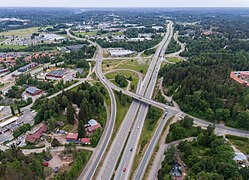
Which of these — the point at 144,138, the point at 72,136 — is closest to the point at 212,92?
the point at 144,138

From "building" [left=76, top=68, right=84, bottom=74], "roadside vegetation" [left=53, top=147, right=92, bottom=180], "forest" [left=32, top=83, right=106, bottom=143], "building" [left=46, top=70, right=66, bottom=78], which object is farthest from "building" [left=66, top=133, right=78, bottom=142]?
"building" [left=76, top=68, right=84, bottom=74]

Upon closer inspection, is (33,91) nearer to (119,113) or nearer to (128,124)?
(119,113)

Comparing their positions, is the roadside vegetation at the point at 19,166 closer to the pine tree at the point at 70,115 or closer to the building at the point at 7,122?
the pine tree at the point at 70,115

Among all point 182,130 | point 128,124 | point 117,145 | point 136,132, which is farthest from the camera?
point 128,124

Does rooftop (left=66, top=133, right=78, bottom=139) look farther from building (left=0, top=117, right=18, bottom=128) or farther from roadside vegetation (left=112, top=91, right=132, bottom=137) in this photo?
building (left=0, top=117, right=18, bottom=128)

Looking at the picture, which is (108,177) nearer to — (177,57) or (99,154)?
(99,154)

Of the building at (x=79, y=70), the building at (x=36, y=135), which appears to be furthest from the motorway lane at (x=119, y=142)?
the building at (x=79, y=70)

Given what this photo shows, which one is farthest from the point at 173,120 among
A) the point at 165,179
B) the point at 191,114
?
the point at 165,179
